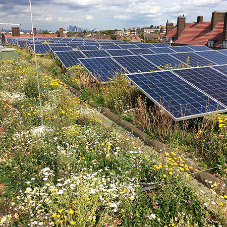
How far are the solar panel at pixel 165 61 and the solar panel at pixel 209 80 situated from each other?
3556mm

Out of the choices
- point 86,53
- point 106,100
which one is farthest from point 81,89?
point 86,53

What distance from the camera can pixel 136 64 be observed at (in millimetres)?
13164

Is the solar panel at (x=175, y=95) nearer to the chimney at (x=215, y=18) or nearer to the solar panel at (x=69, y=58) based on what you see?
the solar panel at (x=69, y=58)

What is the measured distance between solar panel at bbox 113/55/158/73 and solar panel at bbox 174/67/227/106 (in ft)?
11.4

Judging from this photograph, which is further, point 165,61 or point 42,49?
point 42,49

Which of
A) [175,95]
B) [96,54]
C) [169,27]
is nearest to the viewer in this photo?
[175,95]

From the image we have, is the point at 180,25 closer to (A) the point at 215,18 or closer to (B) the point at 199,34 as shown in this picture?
(B) the point at 199,34

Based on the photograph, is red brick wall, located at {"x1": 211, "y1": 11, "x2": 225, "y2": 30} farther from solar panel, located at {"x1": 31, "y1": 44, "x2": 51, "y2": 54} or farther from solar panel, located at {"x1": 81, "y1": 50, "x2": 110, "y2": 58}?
solar panel, located at {"x1": 81, "y1": 50, "x2": 110, "y2": 58}

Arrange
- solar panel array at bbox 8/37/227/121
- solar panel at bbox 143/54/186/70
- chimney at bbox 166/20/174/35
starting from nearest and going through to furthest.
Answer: solar panel array at bbox 8/37/227/121, solar panel at bbox 143/54/186/70, chimney at bbox 166/20/174/35

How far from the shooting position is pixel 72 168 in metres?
5.18

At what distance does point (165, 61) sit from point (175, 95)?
23.5ft

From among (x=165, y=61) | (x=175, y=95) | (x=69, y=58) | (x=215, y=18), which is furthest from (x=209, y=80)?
(x=215, y=18)

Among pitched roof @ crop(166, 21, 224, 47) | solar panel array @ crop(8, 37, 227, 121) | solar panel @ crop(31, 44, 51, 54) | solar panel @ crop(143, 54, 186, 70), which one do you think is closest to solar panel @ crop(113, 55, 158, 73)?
solar panel array @ crop(8, 37, 227, 121)

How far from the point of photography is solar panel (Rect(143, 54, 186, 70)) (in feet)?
44.4
